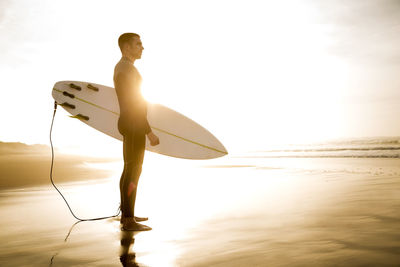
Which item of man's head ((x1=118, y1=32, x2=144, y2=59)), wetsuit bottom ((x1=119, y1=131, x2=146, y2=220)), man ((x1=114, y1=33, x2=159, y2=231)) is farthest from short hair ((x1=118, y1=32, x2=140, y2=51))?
wetsuit bottom ((x1=119, y1=131, x2=146, y2=220))

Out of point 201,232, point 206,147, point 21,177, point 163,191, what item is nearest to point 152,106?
point 206,147

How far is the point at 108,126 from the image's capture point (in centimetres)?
432

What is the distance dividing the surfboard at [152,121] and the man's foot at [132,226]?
1.56m

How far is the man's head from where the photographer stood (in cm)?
292

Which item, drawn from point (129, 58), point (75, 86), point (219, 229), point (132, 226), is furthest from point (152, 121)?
point (219, 229)

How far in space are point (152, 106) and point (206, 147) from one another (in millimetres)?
1017

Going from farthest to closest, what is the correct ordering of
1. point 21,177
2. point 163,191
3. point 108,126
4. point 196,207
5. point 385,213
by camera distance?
point 21,177 < point 163,191 < point 108,126 < point 196,207 < point 385,213

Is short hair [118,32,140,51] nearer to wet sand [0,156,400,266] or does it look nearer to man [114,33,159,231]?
man [114,33,159,231]

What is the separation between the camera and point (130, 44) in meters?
2.91

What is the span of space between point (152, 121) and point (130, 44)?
166 cm

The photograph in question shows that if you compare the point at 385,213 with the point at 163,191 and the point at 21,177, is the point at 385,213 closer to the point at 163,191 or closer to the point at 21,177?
the point at 163,191

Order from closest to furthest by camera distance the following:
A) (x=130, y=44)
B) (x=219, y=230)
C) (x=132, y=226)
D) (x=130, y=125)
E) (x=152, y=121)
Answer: (x=219, y=230), (x=132, y=226), (x=130, y=125), (x=130, y=44), (x=152, y=121)

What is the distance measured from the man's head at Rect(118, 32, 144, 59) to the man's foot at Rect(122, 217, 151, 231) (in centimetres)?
153

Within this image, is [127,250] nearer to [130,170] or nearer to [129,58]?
[130,170]
